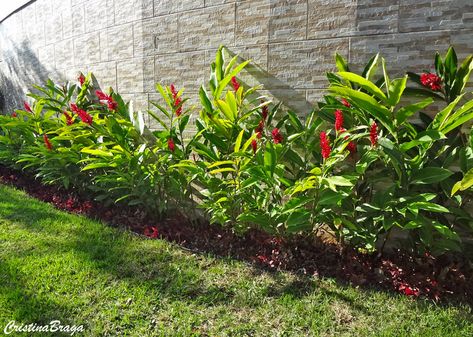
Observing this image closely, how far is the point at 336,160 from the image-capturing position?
93.4 inches

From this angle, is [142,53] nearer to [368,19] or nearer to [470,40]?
[368,19]

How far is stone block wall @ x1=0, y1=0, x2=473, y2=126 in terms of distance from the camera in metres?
2.74

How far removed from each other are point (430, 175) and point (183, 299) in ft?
5.60

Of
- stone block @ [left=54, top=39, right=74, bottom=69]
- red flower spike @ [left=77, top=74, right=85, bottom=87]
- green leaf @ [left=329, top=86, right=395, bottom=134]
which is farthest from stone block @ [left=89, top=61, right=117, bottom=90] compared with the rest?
green leaf @ [left=329, top=86, right=395, bottom=134]

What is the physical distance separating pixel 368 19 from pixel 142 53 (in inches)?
97.0

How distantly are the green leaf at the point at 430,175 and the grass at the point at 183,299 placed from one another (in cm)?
74

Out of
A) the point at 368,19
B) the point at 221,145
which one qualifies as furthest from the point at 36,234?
the point at 368,19

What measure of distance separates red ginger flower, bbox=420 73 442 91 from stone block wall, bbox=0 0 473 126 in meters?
0.35

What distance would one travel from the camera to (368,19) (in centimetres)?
289

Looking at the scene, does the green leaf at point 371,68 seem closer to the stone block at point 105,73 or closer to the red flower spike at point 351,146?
the red flower spike at point 351,146

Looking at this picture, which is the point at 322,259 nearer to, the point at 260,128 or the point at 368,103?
the point at 260,128

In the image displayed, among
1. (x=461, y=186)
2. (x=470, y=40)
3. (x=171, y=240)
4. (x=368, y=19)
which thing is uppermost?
(x=368, y=19)

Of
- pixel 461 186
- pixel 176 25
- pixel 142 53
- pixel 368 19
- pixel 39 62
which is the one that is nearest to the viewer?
pixel 461 186

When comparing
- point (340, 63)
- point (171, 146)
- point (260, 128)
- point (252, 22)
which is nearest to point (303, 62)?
point (340, 63)
